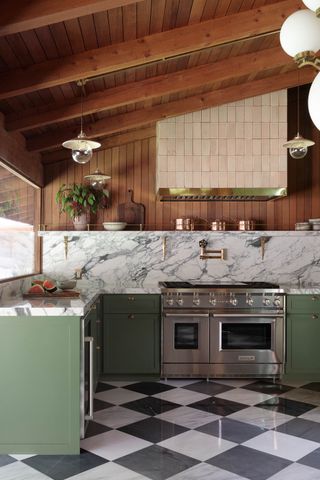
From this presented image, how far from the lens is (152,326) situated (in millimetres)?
4582

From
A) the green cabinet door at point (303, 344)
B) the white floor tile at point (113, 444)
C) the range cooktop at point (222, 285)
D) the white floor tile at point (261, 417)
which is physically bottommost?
the white floor tile at point (113, 444)

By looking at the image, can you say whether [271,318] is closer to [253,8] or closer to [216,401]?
[216,401]

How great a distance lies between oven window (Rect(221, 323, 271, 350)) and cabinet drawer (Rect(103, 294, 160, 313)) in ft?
2.25

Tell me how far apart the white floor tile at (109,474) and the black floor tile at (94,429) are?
0.51 metres

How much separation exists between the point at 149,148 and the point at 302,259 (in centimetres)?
201

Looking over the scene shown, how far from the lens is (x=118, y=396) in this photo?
4.12 m

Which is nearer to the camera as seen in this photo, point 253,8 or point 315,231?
point 253,8

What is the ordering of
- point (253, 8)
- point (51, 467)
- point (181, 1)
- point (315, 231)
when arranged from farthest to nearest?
point (315, 231)
point (253, 8)
point (181, 1)
point (51, 467)

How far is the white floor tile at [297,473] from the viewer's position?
2.65m

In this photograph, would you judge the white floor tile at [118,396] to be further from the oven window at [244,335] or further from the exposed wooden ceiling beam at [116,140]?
the exposed wooden ceiling beam at [116,140]

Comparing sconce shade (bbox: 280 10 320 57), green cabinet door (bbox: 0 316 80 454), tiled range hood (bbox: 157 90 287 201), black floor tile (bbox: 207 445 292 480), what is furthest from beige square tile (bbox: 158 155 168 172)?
sconce shade (bbox: 280 10 320 57)

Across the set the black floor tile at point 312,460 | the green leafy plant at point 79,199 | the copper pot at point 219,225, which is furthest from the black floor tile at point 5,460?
the copper pot at point 219,225

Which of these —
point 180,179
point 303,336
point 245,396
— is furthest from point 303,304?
point 180,179

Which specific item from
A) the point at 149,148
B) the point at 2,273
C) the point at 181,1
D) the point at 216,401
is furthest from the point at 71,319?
the point at 149,148
